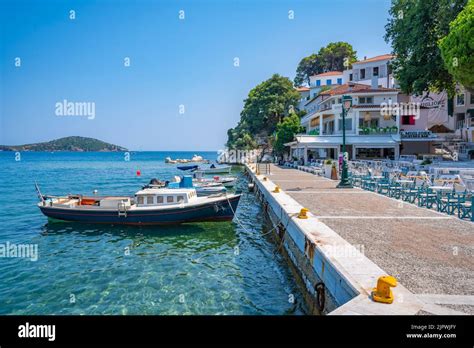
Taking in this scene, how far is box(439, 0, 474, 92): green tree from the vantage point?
17672mm

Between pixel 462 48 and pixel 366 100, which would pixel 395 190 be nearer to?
pixel 462 48

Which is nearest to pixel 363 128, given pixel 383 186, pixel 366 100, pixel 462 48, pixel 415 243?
pixel 366 100

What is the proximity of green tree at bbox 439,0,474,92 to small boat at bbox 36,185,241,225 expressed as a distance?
14772 mm

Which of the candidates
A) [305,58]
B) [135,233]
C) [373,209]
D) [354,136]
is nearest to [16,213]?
[135,233]

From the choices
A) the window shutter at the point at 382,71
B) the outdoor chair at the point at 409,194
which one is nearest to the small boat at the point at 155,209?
the outdoor chair at the point at 409,194

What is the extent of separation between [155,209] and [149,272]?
6971mm

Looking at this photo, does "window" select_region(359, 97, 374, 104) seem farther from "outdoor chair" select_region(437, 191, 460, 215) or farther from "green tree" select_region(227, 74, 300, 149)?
"green tree" select_region(227, 74, 300, 149)

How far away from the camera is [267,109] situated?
262ft

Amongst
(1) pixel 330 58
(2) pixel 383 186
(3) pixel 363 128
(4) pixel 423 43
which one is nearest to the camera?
(2) pixel 383 186

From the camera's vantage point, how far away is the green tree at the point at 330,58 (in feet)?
288

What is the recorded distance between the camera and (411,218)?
1195cm

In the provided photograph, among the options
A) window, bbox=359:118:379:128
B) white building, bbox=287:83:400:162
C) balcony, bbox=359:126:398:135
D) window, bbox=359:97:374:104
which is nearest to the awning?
white building, bbox=287:83:400:162

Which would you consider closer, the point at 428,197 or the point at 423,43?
the point at 428,197
